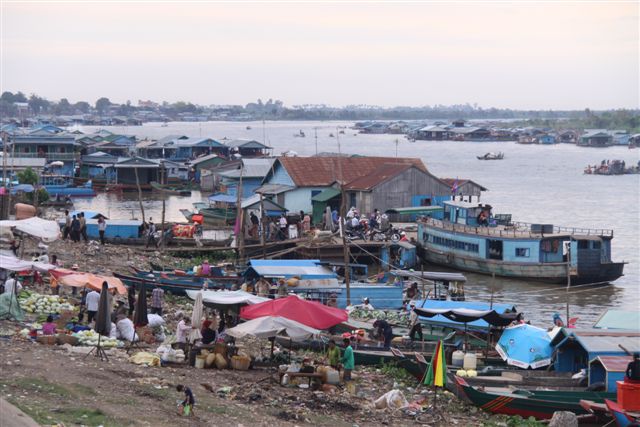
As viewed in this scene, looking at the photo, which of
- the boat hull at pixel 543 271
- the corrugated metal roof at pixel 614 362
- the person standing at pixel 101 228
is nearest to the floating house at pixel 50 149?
the person standing at pixel 101 228

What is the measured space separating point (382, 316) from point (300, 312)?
6303mm

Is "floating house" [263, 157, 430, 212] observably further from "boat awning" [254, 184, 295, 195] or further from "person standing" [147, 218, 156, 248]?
"person standing" [147, 218, 156, 248]

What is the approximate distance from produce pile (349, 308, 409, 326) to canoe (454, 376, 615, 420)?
612 centimetres

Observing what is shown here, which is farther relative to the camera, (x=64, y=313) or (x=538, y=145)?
(x=538, y=145)

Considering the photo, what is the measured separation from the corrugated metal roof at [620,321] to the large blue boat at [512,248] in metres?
10.1

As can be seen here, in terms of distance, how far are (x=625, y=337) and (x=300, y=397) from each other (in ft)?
20.4

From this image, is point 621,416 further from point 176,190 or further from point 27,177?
point 176,190

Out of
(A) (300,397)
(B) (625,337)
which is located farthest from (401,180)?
(A) (300,397)

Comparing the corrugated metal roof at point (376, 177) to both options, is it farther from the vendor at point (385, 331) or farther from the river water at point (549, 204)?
the vendor at point (385, 331)

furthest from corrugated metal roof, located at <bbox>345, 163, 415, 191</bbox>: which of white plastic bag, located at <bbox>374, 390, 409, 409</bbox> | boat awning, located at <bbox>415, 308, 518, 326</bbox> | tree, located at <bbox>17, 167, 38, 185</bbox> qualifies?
white plastic bag, located at <bbox>374, 390, 409, 409</bbox>

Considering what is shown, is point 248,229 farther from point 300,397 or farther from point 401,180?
point 300,397

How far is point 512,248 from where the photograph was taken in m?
33.8

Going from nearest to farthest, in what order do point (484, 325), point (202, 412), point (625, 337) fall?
point (202, 412)
point (625, 337)
point (484, 325)

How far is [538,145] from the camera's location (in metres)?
163
